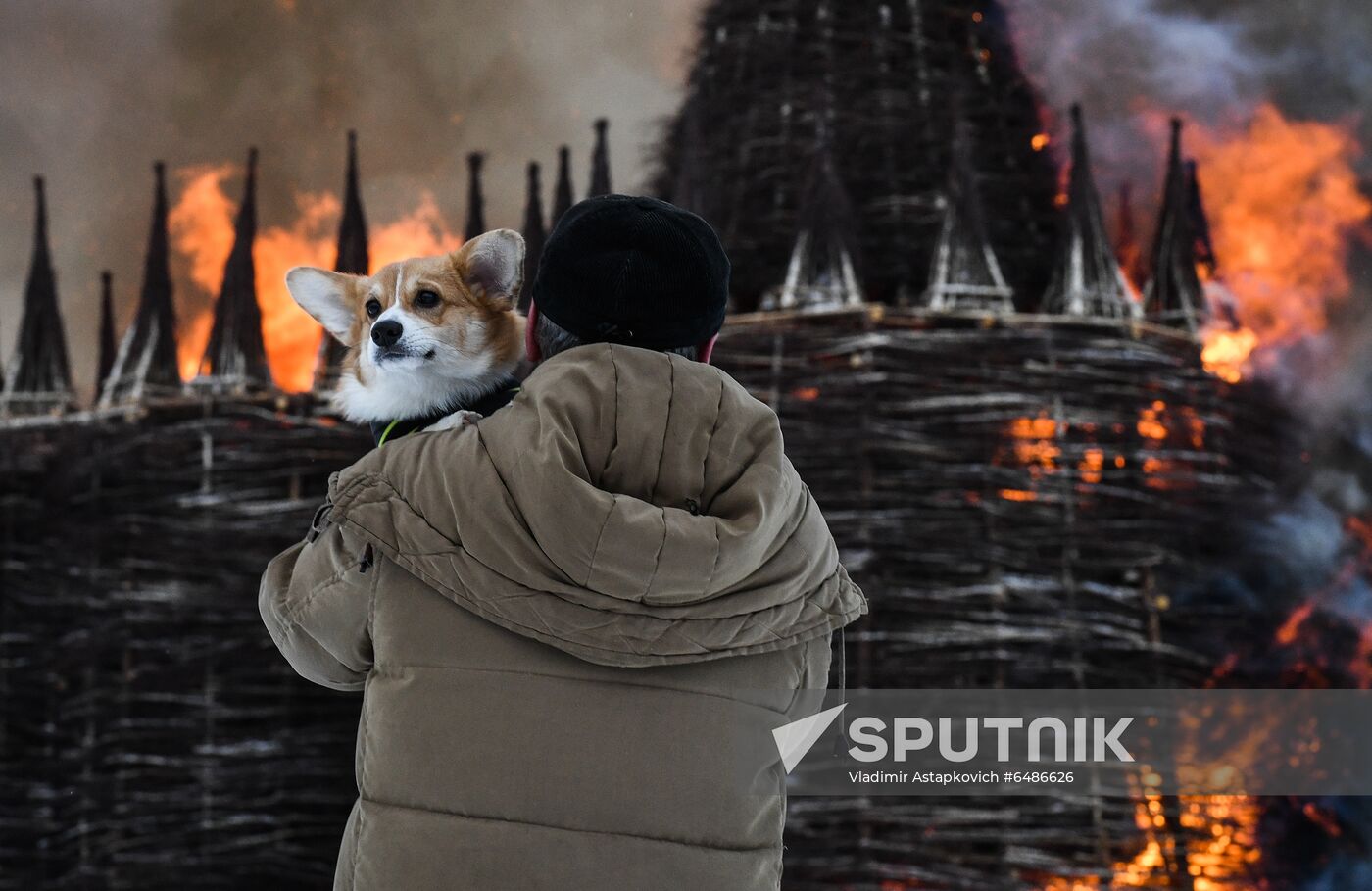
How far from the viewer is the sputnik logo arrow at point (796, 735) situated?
90 cm

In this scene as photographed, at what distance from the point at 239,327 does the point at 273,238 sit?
244mm

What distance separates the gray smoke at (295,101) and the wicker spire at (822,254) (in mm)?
429

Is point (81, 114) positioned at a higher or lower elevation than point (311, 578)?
higher

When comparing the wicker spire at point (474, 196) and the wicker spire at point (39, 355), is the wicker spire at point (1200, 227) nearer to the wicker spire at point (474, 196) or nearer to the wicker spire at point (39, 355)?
the wicker spire at point (474, 196)

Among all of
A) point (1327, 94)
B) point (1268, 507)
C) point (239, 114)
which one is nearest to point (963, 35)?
point (1327, 94)

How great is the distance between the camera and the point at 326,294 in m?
1.29

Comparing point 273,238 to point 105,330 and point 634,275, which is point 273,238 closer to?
point 105,330

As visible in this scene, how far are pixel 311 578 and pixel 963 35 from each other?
8.35 feet

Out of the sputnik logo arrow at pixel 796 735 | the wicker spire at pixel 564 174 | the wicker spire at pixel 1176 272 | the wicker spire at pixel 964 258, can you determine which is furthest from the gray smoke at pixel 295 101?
the sputnik logo arrow at pixel 796 735

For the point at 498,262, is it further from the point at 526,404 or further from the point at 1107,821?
the point at 1107,821

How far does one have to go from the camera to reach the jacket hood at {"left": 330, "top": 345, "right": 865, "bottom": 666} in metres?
0.77

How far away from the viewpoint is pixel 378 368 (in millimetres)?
1231

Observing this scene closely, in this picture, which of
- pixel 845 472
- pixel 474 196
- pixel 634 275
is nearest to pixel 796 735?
pixel 634 275

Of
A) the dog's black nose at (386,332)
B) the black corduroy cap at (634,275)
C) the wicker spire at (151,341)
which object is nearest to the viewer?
the black corduroy cap at (634,275)
